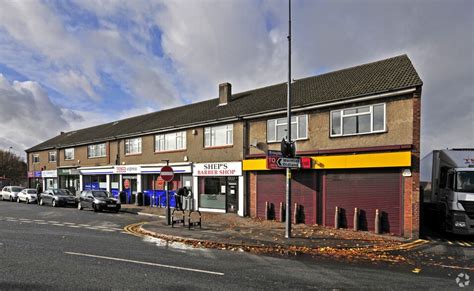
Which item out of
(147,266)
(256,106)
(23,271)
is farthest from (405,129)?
(23,271)

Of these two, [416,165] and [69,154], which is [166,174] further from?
[69,154]

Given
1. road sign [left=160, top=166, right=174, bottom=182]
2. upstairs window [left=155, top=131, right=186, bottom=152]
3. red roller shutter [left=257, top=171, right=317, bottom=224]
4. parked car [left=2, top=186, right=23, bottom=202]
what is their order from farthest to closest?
1. parked car [left=2, top=186, right=23, bottom=202]
2. upstairs window [left=155, top=131, right=186, bottom=152]
3. red roller shutter [left=257, top=171, right=317, bottom=224]
4. road sign [left=160, top=166, right=174, bottom=182]

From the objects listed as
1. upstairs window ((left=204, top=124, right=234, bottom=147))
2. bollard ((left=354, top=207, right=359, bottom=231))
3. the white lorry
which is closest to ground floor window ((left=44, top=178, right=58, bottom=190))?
upstairs window ((left=204, top=124, right=234, bottom=147))

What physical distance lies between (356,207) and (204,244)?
7132 mm

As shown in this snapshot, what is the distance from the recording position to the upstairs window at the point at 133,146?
92.3 feet

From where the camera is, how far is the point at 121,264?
823cm

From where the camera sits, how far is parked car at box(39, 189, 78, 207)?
27.9 metres

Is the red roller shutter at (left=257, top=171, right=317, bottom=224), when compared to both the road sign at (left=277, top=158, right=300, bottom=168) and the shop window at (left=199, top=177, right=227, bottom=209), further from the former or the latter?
the road sign at (left=277, top=158, right=300, bottom=168)

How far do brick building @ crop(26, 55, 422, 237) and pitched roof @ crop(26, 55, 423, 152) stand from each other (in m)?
0.08

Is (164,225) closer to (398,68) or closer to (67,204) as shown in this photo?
(398,68)

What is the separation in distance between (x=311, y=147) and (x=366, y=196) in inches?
132

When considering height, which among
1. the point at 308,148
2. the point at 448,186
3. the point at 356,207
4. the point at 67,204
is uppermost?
the point at 308,148

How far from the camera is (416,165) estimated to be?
13.5m

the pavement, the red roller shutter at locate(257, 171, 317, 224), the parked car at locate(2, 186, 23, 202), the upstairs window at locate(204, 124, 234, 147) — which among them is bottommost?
the parked car at locate(2, 186, 23, 202)
